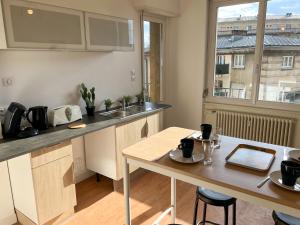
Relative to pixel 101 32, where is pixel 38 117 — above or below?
below

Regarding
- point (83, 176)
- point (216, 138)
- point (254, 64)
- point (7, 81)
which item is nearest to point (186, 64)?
point (254, 64)

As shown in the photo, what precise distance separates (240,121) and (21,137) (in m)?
2.90

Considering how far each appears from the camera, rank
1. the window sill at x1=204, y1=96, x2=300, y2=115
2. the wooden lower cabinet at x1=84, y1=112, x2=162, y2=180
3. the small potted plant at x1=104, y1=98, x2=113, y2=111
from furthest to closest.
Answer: the window sill at x1=204, y1=96, x2=300, y2=115
the small potted plant at x1=104, y1=98, x2=113, y2=111
the wooden lower cabinet at x1=84, y1=112, x2=162, y2=180

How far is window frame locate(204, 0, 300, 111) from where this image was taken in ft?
10.8

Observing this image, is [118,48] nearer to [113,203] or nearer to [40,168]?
[40,168]

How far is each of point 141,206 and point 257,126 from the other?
202cm

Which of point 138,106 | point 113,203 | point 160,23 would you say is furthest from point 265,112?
point 113,203

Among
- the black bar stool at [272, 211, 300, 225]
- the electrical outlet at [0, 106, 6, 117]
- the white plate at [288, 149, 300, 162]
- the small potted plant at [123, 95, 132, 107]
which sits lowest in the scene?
the black bar stool at [272, 211, 300, 225]

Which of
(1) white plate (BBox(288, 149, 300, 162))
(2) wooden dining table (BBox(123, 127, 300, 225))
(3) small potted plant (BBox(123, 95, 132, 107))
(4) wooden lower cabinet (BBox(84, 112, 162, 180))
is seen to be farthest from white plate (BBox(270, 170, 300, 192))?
(3) small potted plant (BBox(123, 95, 132, 107))

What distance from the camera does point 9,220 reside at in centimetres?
232

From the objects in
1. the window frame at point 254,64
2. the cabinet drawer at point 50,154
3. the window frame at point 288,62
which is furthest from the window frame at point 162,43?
the cabinet drawer at point 50,154

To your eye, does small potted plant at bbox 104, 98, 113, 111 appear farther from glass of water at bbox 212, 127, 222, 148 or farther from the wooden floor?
glass of water at bbox 212, 127, 222, 148

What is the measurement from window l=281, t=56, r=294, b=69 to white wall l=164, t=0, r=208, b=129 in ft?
3.65

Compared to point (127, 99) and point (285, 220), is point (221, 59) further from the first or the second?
point (285, 220)
